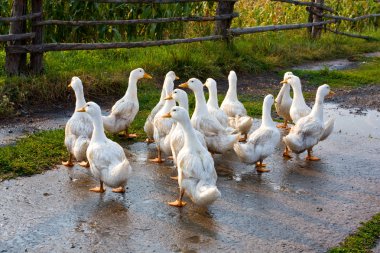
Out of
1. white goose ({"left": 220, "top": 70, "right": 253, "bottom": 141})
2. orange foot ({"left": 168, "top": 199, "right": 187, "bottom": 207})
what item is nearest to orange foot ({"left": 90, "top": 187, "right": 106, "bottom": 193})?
orange foot ({"left": 168, "top": 199, "right": 187, "bottom": 207})

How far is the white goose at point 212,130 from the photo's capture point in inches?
269

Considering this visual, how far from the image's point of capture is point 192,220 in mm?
5414

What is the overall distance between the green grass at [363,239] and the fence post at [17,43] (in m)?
6.10

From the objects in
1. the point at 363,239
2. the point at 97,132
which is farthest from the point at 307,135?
the point at 97,132

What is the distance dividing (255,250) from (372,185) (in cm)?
216

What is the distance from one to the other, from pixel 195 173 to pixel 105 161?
2.94 ft

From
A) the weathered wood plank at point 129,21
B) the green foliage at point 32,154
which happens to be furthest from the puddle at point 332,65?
the green foliage at point 32,154

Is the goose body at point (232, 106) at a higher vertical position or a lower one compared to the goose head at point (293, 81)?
lower

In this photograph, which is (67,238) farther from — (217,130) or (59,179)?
(217,130)

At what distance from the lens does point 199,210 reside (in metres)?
5.64

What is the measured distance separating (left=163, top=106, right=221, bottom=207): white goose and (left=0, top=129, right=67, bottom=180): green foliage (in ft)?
5.64

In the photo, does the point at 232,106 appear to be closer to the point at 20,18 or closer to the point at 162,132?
the point at 162,132

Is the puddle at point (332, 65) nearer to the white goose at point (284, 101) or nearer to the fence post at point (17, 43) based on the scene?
the white goose at point (284, 101)

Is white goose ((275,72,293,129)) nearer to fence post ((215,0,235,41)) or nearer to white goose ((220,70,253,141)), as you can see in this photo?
white goose ((220,70,253,141))
